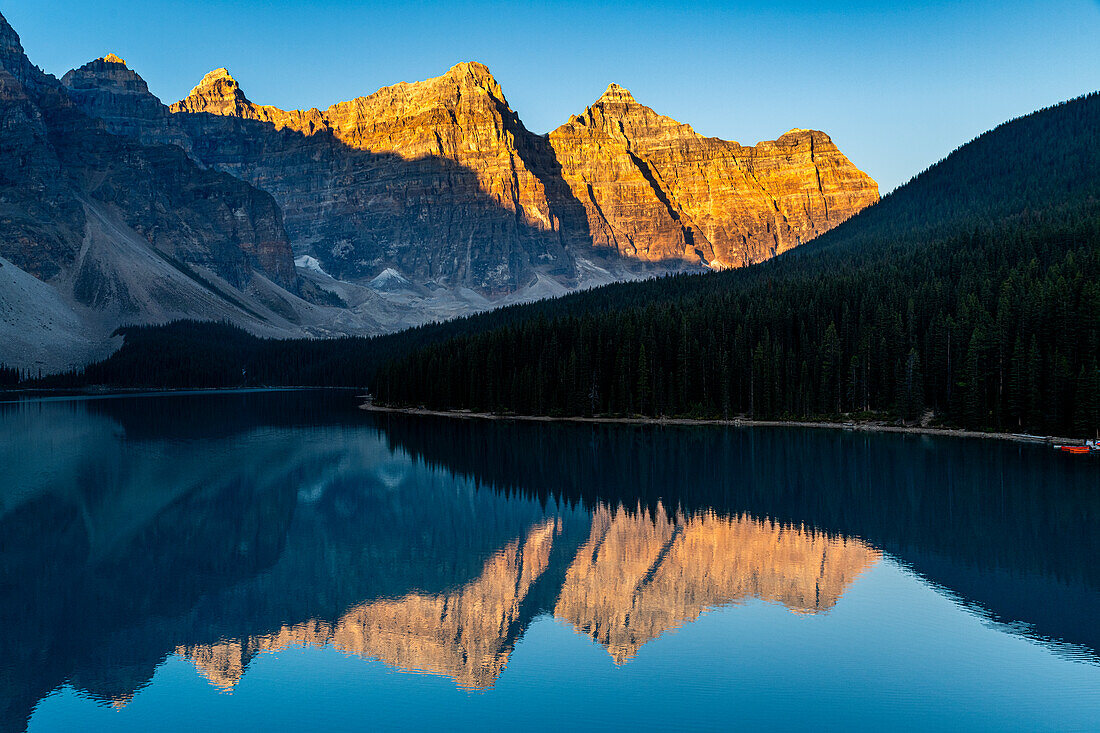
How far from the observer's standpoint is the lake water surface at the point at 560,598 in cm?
2339

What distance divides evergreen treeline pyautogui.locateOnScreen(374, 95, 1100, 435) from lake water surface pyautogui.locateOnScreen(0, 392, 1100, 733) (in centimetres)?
2538

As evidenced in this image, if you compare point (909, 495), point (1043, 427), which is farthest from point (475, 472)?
point (1043, 427)

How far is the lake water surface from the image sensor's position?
23.4 m

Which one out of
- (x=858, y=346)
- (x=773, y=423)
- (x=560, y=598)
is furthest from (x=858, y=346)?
(x=560, y=598)

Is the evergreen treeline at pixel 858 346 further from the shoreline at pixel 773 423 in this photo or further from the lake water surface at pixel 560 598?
the lake water surface at pixel 560 598

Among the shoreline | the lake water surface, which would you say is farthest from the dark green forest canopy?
the lake water surface

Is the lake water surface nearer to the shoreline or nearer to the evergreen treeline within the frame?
the shoreline

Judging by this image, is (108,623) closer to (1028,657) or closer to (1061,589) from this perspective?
(1028,657)

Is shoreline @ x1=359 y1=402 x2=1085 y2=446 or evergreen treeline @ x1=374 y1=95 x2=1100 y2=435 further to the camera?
evergreen treeline @ x1=374 y1=95 x2=1100 y2=435

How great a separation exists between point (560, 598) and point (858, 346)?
81.5 metres

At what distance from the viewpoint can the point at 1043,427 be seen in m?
85.1

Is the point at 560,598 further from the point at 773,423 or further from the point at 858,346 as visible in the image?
the point at 858,346

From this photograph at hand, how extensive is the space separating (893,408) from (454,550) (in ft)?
242

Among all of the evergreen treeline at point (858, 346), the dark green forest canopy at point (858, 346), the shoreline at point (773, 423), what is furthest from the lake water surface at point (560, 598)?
the evergreen treeline at point (858, 346)
